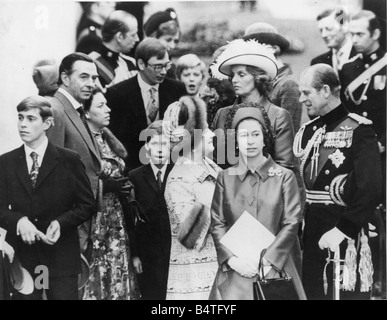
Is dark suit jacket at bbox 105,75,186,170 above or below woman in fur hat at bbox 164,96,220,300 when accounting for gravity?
above

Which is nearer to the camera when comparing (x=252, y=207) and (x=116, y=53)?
(x=252, y=207)

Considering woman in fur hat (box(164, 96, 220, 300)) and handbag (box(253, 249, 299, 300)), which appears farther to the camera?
woman in fur hat (box(164, 96, 220, 300))

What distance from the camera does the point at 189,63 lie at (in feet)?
20.3

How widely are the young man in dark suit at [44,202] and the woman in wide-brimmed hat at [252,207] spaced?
44.6 inches

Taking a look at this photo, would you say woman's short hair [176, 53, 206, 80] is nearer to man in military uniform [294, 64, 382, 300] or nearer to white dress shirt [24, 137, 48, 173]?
man in military uniform [294, 64, 382, 300]

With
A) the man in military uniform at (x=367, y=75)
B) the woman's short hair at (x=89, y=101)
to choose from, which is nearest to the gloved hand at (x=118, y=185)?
the woman's short hair at (x=89, y=101)

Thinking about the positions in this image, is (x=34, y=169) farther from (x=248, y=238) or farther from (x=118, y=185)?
(x=248, y=238)

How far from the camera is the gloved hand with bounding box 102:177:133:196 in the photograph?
20.2 feet

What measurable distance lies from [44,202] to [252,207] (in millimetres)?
1729

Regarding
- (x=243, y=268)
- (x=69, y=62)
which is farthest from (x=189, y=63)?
(x=243, y=268)

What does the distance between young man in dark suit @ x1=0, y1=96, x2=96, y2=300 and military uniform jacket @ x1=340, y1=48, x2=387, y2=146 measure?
2318 millimetres

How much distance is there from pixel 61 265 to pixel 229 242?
4.63ft

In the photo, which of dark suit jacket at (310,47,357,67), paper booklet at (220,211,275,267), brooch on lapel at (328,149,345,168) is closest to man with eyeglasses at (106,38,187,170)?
paper booklet at (220,211,275,267)

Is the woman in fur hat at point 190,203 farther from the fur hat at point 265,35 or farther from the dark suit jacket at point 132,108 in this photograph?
the fur hat at point 265,35
